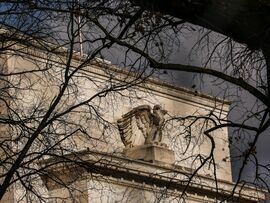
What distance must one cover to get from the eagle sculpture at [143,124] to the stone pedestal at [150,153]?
0.47 feet

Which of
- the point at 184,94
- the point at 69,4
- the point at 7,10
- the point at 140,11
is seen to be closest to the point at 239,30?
the point at 140,11

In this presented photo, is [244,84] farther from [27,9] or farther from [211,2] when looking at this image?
[27,9]

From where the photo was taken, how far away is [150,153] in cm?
2078

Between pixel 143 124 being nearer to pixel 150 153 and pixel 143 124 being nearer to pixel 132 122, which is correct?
pixel 132 122

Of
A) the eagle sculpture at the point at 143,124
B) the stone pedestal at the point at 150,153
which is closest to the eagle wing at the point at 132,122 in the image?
the eagle sculpture at the point at 143,124

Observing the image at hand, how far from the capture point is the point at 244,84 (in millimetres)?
5746

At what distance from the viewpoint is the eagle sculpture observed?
68.1 ft

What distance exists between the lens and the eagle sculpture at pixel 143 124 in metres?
20.8

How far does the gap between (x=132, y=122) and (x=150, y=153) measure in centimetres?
91

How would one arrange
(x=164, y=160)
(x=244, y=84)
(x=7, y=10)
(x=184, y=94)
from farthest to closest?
(x=184, y=94) < (x=164, y=160) < (x=7, y=10) < (x=244, y=84)

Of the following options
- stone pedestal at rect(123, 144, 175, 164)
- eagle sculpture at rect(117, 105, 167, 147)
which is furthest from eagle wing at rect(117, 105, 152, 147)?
stone pedestal at rect(123, 144, 175, 164)

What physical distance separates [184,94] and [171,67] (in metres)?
17.6

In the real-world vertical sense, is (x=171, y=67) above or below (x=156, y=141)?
below

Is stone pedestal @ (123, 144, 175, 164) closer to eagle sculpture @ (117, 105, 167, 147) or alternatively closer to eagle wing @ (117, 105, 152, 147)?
eagle sculpture @ (117, 105, 167, 147)
